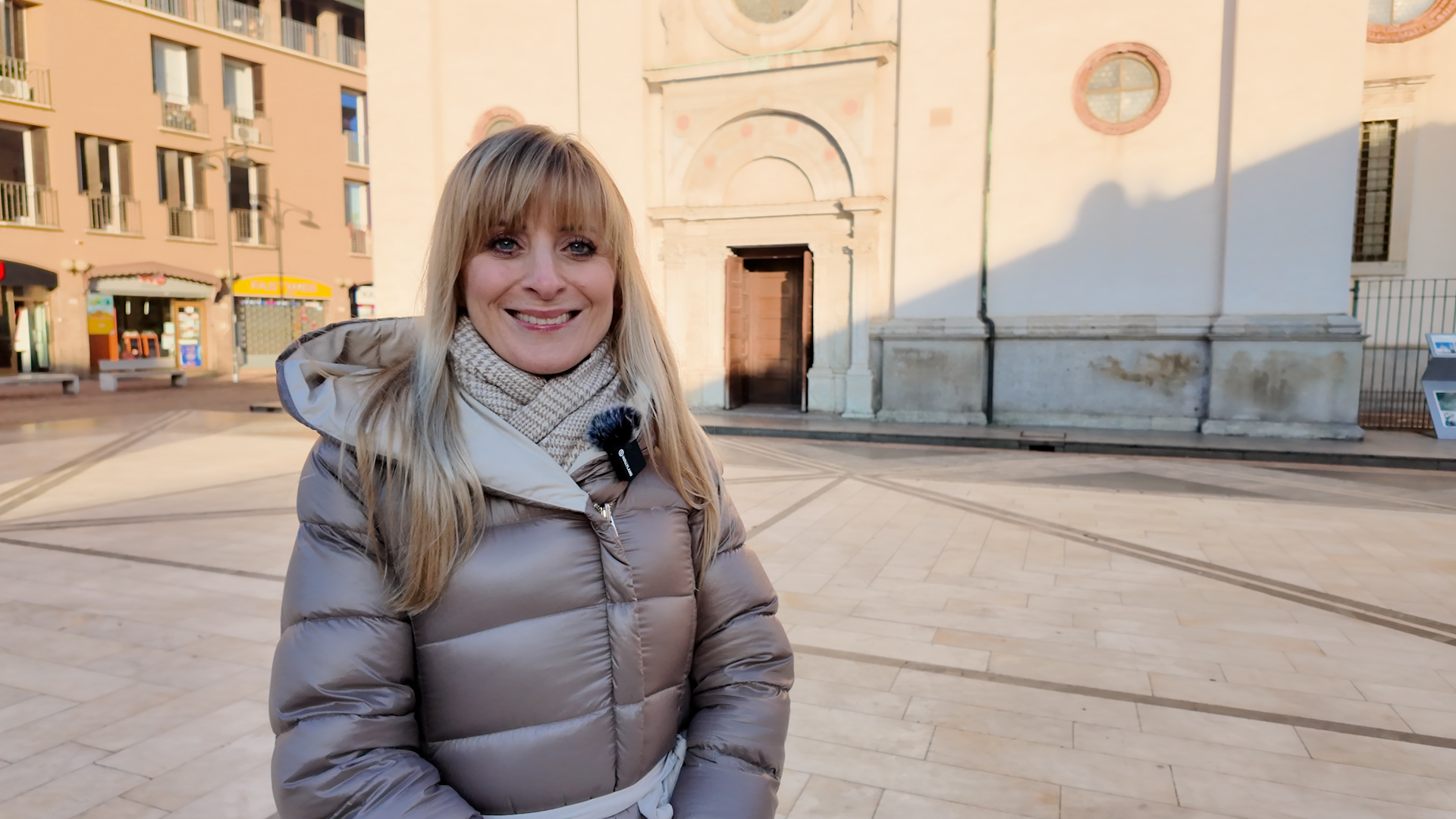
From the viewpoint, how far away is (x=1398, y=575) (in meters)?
5.27

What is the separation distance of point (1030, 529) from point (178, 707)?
543 centimetres

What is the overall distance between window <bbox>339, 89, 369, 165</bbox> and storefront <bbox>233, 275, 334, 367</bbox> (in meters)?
5.05

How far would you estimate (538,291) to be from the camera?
1410 mm

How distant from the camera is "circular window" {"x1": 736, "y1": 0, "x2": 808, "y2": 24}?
1365cm

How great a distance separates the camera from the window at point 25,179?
2139 centimetres

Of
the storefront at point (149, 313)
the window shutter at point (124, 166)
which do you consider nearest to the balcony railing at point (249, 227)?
the storefront at point (149, 313)

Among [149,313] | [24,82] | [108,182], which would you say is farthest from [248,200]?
[24,82]

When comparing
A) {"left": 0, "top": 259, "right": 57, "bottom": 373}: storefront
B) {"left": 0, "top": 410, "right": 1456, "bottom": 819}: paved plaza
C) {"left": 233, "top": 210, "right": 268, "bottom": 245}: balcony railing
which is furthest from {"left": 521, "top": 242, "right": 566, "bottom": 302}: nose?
{"left": 233, "top": 210, "right": 268, "bottom": 245}: balcony railing

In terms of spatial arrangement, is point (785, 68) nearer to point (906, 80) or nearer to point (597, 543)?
point (906, 80)

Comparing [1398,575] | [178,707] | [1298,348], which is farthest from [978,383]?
[178,707]

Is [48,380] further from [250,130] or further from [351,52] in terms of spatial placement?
[351,52]

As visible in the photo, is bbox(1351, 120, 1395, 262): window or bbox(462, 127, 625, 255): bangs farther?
bbox(1351, 120, 1395, 262): window

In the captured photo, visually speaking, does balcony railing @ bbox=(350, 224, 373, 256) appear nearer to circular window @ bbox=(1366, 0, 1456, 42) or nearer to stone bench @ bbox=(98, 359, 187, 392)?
stone bench @ bbox=(98, 359, 187, 392)

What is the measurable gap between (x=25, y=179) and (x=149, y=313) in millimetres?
4352
